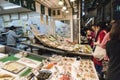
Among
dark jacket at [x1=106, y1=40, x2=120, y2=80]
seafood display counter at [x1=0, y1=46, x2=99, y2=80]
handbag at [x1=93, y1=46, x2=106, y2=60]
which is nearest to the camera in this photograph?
seafood display counter at [x1=0, y1=46, x2=99, y2=80]

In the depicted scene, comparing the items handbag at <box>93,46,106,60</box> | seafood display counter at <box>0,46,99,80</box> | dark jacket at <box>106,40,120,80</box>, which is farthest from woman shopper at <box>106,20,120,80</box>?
handbag at <box>93,46,106,60</box>

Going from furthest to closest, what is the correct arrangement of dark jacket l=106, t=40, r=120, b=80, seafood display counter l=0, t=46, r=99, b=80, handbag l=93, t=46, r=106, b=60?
1. handbag l=93, t=46, r=106, b=60
2. dark jacket l=106, t=40, r=120, b=80
3. seafood display counter l=0, t=46, r=99, b=80

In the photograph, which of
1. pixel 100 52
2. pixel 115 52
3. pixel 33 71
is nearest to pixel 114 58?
pixel 115 52

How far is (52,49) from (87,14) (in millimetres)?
12463

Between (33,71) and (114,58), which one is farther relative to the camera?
(114,58)

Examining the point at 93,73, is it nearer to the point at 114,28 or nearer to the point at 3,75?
the point at 114,28

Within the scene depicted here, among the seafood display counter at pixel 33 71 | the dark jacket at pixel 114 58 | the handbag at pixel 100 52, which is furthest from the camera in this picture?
the handbag at pixel 100 52

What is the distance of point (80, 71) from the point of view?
93.2 inches

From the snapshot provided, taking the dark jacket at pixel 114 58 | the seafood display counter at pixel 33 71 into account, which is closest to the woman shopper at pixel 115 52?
the dark jacket at pixel 114 58

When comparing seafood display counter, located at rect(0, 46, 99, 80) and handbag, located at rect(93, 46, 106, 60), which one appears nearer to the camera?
seafood display counter, located at rect(0, 46, 99, 80)

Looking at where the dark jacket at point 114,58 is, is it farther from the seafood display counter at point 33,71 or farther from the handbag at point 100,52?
the handbag at point 100,52

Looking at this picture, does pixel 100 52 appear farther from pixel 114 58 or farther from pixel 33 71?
pixel 33 71

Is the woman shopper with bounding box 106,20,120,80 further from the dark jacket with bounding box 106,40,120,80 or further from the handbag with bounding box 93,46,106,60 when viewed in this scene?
the handbag with bounding box 93,46,106,60

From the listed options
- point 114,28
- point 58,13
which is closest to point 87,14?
point 58,13
